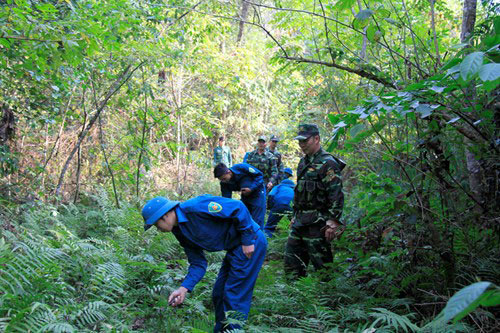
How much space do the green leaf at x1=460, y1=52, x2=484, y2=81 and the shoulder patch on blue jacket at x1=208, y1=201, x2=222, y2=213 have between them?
254 cm

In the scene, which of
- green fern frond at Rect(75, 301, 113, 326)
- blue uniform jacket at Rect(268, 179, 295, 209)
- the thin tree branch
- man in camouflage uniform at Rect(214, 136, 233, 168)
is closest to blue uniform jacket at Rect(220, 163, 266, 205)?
blue uniform jacket at Rect(268, 179, 295, 209)

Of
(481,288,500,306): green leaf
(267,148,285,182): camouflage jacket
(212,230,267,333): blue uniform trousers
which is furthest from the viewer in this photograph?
(267,148,285,182): camouflage jacket

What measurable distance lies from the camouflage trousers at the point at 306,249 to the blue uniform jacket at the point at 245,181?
2.50m

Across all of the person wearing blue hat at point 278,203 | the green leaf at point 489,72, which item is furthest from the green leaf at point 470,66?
the person wearing blue hat at point 278,203

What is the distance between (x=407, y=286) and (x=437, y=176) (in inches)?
Answer: 42.0

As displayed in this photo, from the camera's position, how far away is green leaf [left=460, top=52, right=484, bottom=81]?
156 cm

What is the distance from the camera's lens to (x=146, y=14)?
6.87 meters

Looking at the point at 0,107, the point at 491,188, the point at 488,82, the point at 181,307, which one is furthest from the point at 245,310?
the point at 0,107

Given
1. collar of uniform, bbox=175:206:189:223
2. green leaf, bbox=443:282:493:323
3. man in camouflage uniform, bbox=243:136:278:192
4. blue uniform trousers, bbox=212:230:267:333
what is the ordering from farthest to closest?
man in camouflage uniform, bbox=243:136:278:192
blue uniform trousers, bbox=212:230:267:333
collar of uniform, bbox=175:206:189:223
green leaf, bbox=443:282:493:323

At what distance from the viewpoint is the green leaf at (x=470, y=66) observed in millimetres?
1559

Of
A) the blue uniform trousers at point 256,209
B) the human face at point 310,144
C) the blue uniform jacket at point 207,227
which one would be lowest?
the blue uniform trousers at point 256,209

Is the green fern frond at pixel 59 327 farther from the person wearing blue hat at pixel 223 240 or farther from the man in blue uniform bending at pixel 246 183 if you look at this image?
the man in blue uniform bending at pixel 246 183

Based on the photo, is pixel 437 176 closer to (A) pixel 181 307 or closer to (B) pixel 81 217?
(A) pixel 181 307

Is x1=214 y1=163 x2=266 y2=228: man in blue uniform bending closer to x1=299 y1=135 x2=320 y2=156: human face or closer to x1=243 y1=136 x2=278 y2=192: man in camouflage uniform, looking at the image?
x1=243 y1=136 x2=278 y2=192: man in camouflage uniform
